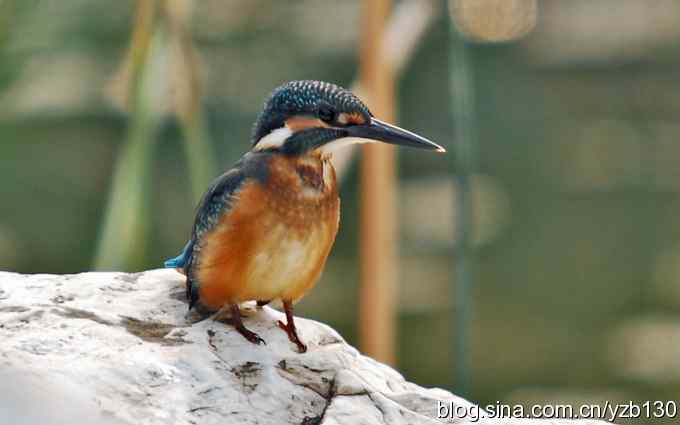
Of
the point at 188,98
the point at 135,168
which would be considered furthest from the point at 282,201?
the point at 188,98

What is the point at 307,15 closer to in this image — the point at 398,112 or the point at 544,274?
the point at 398,112

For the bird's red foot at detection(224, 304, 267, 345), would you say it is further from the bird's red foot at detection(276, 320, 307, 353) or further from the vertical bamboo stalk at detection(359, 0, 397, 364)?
the vertical bamboo stalk at detection(359, 0, 397, 364)

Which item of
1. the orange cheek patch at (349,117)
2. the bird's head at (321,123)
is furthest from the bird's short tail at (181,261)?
the orange cheek patch at (349,117)

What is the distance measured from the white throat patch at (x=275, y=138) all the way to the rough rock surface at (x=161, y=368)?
29 cm

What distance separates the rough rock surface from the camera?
144 centimetres

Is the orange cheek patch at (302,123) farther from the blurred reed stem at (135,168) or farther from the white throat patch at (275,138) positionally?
the blurred reed stem at (135,168)

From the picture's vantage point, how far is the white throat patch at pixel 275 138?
171 centimetres

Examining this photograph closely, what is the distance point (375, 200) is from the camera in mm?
3039

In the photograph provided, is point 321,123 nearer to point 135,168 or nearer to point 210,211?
point 210,211

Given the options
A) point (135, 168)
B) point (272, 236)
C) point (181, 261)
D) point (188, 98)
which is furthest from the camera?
point (188, 98)

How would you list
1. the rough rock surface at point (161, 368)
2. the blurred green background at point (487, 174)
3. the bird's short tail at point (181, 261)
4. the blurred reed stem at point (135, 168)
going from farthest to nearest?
the blurred green background at point (487, 174) → the blurred reed stem at point (135, 168) → the bird's short tail at point (181, 261) → the rough rock surface at point (161, 368)

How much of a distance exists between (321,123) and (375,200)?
1347 mm

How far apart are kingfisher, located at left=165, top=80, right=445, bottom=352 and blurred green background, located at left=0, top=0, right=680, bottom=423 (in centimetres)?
172

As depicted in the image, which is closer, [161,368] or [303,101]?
[161,368]
